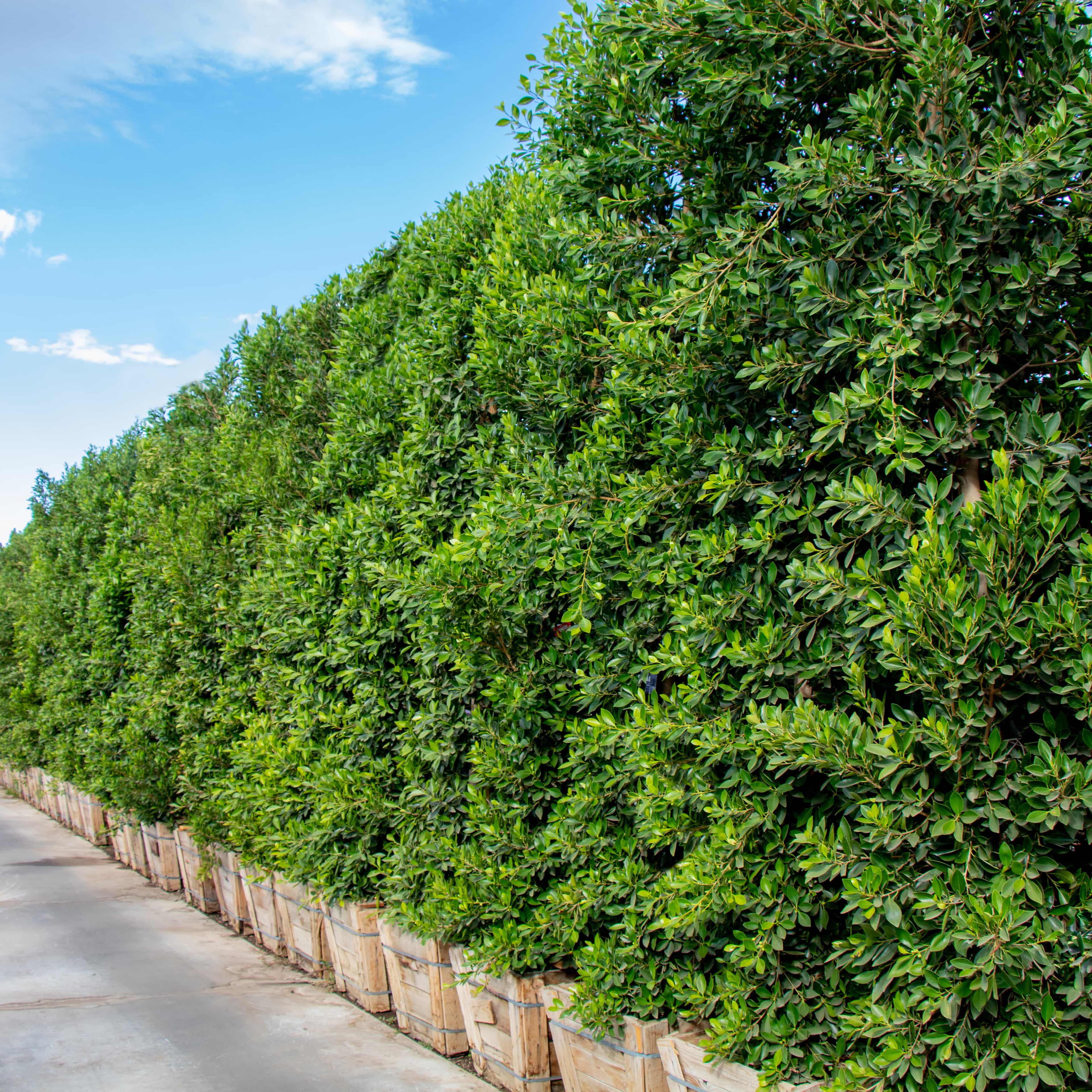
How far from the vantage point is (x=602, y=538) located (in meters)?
4.11

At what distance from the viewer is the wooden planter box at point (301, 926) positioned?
7473mm

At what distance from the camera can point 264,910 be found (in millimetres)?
8594

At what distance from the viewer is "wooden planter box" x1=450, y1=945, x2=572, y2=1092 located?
4.96 meters

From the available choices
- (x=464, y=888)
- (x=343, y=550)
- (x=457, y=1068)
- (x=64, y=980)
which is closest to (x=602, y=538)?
(x=464, y=888)

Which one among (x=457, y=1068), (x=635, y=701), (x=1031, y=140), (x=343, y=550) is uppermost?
(x=1031, y=140)

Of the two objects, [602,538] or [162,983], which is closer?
[602,538]

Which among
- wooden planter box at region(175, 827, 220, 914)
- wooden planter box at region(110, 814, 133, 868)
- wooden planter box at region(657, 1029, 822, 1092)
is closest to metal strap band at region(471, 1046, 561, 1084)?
wooden planter box at region(657, 1029, 822, 1092)

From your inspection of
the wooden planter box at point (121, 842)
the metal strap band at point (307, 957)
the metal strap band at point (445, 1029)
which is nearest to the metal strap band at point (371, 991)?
the metal strap band at point (445, 1029)

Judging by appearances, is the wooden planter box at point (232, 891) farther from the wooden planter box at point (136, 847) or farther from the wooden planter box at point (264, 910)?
the wooden planter box at point (136, 847)

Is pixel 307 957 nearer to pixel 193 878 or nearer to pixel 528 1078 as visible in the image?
pixel 528 1078

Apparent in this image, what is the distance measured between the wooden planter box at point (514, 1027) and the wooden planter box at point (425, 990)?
0.33 metres

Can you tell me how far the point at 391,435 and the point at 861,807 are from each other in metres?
4.72

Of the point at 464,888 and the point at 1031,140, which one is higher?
the point at 1031,140

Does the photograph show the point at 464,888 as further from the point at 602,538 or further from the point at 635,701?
the point at 602,538
